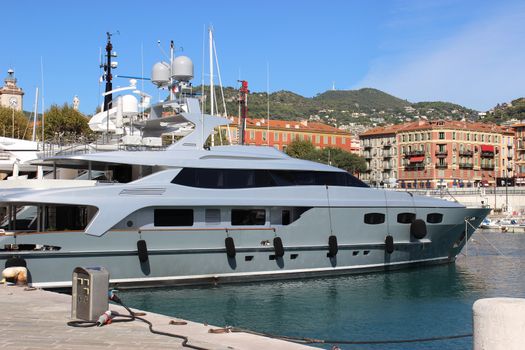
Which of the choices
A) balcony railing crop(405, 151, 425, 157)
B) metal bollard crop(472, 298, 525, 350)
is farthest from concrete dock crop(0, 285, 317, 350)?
balcony railing crop(405, 151, 425, 157)

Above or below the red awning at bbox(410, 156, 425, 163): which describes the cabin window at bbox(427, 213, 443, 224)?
below

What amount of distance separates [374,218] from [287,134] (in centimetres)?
7352

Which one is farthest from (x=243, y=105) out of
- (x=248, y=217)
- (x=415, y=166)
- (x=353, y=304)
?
(x=415, y=166)

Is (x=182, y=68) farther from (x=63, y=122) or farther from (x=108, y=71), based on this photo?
(x=63, y=122)

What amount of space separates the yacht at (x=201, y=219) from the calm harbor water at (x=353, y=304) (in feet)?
2.21

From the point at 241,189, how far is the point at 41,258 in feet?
18.9

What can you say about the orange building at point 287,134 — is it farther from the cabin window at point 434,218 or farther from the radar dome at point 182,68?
the radar dome at point 182,68

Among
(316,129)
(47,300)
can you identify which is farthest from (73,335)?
(316,129)

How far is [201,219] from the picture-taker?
18.0 m

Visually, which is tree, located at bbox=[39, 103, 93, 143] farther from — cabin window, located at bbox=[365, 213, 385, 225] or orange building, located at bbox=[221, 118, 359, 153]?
orange building, located at bbox=[221, 118, 359, 153]

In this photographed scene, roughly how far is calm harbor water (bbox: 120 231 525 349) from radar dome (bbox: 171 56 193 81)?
23.4ft

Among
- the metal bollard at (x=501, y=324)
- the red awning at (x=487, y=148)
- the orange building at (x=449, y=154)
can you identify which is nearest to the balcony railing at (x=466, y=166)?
the orange building at (x=449, y=154)

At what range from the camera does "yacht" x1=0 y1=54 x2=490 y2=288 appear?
1645cm

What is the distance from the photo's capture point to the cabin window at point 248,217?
18.7 meters
